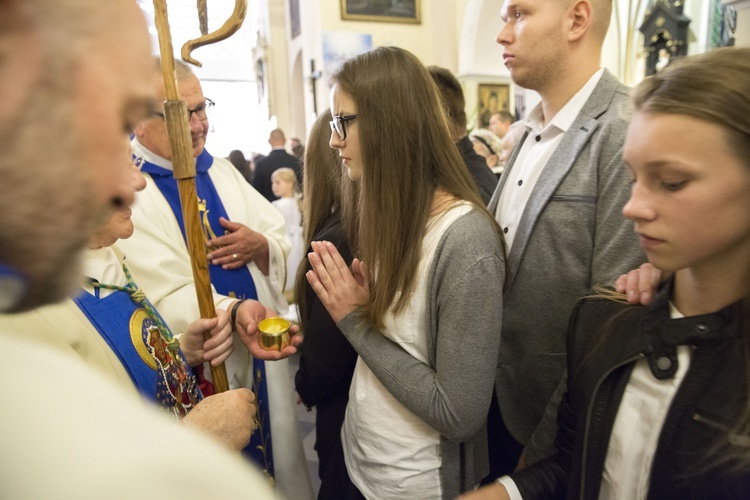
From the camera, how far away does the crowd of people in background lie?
321mm

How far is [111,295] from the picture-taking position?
118 cm


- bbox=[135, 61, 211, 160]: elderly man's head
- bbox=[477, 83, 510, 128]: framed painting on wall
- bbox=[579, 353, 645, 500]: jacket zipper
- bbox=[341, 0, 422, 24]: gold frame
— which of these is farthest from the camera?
bbox=[341, 0, 422, 24]: gold frame

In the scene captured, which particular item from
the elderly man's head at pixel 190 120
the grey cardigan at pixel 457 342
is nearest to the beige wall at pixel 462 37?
the elderly man's head at pixel 190 120

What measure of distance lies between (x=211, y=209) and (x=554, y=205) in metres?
1.49

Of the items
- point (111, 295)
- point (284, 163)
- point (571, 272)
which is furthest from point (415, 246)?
point (284, 163)

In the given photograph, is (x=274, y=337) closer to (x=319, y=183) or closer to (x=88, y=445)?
(x=319, y=183)

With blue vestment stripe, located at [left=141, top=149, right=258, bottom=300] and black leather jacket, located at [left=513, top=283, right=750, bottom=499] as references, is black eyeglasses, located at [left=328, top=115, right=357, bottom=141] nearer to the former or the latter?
black leather jacket, located at [left=513, top=283, right=750, bottom=499]

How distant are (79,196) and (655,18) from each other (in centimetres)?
1042

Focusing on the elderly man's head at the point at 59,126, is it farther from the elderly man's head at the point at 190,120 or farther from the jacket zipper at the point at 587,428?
the elderly man's head at the point at 190,120

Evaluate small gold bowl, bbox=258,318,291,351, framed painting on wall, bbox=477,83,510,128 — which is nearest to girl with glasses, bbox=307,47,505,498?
small gold bowl, bbox=258,318,291,351

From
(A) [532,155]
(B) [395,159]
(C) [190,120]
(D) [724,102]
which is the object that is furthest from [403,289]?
(C) [190,120]

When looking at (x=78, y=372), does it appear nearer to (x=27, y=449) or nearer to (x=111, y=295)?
(x=27, y=449)

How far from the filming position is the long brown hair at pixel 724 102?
851mm

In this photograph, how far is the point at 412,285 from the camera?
126 cm
